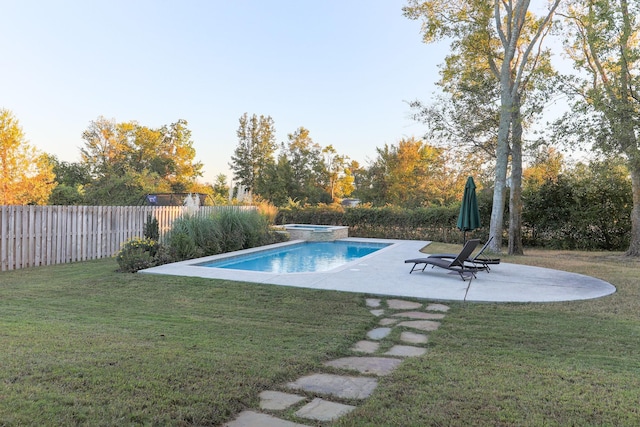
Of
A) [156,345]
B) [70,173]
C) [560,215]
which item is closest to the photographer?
[156,345]

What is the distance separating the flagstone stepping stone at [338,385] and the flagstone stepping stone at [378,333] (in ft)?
3.64

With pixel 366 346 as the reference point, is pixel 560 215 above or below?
above

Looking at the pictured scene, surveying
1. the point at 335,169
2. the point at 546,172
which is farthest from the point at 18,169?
the point at 546,172

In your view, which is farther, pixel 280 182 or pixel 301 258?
pixel 280 182

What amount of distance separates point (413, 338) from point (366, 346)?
1.79 feet

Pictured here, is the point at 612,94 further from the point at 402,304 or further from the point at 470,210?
the point at 402,304

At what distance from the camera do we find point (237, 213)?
39.1 feet

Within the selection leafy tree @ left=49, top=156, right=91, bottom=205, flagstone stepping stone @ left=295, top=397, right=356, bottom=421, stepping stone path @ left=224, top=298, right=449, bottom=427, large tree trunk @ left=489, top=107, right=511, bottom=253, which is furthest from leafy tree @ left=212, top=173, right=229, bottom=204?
flagstone stepping stone @ left=295, top=397, right=356, bottom=421

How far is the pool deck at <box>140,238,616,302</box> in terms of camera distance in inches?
243

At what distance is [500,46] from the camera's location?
1393 cm

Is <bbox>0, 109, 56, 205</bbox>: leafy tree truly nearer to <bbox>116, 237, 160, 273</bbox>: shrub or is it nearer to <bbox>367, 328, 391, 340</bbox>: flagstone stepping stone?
<bbox>116, 237, 160, 273</bbox>: shrub

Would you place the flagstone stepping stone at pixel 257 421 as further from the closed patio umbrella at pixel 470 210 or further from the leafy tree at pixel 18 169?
the leafy tree at pixel 18 169

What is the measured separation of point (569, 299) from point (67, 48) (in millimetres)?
21177

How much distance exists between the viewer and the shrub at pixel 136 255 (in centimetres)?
787
